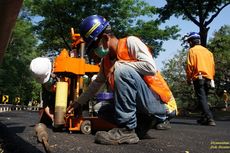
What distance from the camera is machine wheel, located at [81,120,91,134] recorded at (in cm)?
402

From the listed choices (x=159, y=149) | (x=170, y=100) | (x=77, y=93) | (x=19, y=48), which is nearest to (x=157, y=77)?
(x=170, y=100)

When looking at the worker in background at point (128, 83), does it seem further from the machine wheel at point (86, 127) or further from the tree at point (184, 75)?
the tree at point (184, 75)

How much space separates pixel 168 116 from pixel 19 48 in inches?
1446

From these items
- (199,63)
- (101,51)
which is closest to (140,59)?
(101,51)

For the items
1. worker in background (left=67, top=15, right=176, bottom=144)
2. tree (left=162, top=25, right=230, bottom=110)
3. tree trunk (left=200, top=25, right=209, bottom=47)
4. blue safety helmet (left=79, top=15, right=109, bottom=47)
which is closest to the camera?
worker in background (left=67, top=15, right=176, bottom=144)

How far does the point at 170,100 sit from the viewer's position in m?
3.37

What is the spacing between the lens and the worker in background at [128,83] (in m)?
2.90

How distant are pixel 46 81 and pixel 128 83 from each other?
154 cm

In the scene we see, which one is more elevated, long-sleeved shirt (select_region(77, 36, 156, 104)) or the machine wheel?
long-sleeved shirt (select_region(77, 36, 156, 104))

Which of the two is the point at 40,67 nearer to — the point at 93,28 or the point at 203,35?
the point at 93,28

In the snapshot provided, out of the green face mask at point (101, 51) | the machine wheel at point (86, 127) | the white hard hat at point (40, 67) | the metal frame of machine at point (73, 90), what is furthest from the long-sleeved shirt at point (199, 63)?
the green face mask at point (101, 51)

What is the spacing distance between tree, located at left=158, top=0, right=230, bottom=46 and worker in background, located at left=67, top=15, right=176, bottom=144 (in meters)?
17.7

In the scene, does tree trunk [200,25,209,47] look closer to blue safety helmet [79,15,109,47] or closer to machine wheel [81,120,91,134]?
machine wheel [81,120,91,134]

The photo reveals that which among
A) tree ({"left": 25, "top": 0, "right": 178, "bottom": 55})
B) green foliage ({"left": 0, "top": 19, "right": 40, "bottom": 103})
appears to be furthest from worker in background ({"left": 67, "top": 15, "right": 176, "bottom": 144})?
green foliage ({"left": 0, "top": 19, "right": 40, "bottom": 103})
